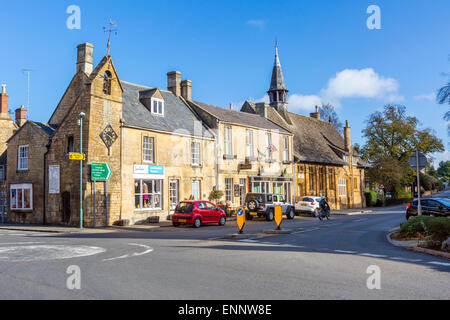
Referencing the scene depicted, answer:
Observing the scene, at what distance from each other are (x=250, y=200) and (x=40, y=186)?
1374 cm

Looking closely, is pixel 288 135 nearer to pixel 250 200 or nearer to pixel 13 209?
pixel 250 200

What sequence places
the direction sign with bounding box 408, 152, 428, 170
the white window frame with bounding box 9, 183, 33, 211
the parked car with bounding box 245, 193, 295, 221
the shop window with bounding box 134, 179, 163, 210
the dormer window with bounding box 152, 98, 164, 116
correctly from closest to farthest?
the direction sign with bounding box 408, 152, 428, 170
the shop window with bounding box 134, 179, 163, 210
the white window frame with bounding box 9, 183, 33, 211
the parked car with bounding box 245, 193, 295, 221
the dormer window with bounding box 152, 98, 164, 116

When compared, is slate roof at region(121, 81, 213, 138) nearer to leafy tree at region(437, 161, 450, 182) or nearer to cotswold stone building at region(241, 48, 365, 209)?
cotswold stone building at region(241, 48, 365, 209)

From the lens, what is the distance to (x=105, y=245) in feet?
45.4

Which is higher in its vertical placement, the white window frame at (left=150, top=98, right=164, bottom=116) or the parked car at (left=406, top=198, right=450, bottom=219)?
the white window frame at (left=150, top=98, right=164, bottom=116)

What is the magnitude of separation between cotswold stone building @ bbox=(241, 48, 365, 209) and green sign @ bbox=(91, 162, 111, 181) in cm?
2128

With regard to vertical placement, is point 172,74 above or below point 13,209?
above

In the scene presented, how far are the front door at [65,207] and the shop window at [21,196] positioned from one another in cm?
330

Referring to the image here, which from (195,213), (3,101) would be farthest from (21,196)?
(3,101)


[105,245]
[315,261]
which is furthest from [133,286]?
[105,245]

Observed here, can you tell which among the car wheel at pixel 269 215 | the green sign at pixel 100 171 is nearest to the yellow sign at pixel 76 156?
the green sign at pixel 100 171

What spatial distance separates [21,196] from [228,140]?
50.8 feet

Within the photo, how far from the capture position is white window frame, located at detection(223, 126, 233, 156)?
32.6m

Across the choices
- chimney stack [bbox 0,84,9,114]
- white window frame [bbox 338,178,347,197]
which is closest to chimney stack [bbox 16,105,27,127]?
chimney stack [bbox 0,84,9,114]
